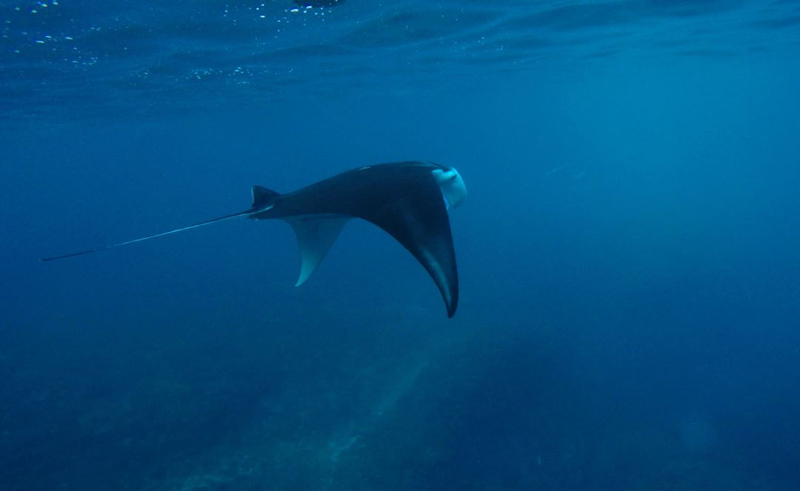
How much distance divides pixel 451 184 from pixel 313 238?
1.92 meters

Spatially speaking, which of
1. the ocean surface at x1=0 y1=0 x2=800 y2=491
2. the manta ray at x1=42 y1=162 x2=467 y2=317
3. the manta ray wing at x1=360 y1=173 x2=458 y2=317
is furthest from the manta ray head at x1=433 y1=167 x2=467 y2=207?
the ocean surface at x1=0 y1=0 x2=800 y2=491

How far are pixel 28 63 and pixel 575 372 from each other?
1987 cm

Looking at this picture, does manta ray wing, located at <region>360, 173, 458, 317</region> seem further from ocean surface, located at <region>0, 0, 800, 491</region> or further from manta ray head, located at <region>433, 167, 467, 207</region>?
ocean surface, located at <region>0, 0, 800, 491</region>

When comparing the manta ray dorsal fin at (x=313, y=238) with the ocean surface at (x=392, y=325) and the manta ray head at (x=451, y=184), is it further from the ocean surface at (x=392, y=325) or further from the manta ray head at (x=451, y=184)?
the ocean surface at (x=392, y=325)

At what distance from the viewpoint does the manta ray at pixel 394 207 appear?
133 inches

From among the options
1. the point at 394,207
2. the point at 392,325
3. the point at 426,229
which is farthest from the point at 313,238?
the point at 392,325

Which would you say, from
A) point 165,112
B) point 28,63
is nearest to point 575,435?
point 28,63

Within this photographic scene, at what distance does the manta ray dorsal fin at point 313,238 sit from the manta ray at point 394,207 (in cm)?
1

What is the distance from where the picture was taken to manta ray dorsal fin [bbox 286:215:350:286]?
5.59 meters

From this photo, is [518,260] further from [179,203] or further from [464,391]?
[179,203]

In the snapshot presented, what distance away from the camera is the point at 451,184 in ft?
16.0

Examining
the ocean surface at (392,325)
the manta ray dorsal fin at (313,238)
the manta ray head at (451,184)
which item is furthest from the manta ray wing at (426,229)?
the ocean surface at (392,325)

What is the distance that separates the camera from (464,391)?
1241cm

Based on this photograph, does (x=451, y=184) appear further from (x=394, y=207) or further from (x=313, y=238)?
(x=313, y=238)
